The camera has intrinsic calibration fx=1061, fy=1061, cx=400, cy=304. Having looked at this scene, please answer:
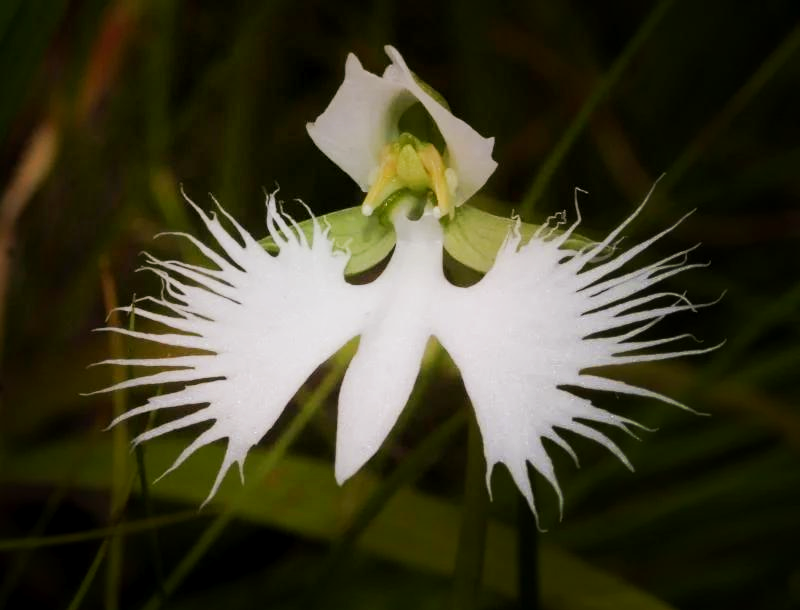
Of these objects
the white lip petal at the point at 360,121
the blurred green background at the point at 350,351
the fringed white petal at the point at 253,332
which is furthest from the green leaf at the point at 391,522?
the white lip petal at the point at 360,121

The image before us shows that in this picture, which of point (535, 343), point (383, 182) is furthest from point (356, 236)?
point (535, 343)

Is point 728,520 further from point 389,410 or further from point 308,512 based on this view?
point 389,410

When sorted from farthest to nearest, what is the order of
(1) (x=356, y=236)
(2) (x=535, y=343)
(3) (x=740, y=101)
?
(3) (x=740, y=101) < (1) (x=356, y=236) < (2) (x=535, y=343)

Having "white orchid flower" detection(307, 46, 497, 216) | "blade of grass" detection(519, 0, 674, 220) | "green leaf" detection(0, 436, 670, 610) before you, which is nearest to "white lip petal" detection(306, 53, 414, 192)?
"white orchid flower" detection(307, 46, 497, 216)

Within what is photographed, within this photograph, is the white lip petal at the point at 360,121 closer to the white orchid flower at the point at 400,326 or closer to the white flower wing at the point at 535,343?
the white orchid flower at the point at 400,326

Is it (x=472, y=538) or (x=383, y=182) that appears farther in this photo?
(x=383, y=182)

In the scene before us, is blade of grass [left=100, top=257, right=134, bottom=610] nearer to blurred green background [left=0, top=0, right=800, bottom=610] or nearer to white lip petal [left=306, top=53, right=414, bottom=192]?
blurred green background [left=0, top=0, right=800, bottom=610]

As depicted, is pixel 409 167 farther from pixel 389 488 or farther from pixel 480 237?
pixel 389 488
